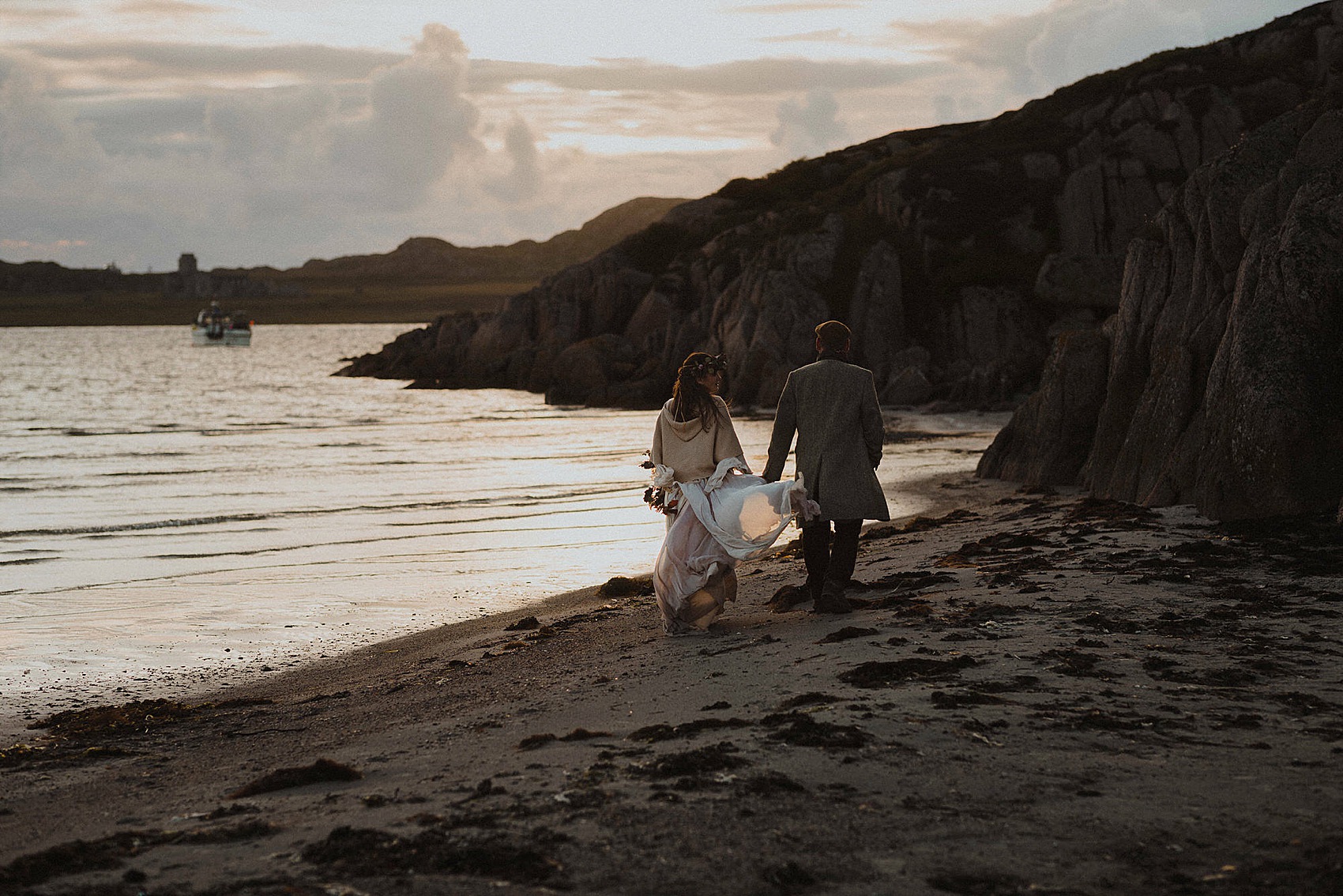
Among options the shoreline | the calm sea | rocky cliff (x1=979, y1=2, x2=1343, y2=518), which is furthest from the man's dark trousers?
rocky cliff (x1=979, y1=2, x2=1343, y2=518)

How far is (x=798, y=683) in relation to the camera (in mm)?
7184

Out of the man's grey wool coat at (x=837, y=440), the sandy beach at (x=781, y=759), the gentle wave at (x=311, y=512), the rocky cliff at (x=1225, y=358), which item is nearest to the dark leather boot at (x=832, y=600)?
the sandy beach at (x=781, y=759)

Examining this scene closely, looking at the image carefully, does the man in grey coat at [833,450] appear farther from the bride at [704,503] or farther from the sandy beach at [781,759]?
the sandy beach at [781,759]

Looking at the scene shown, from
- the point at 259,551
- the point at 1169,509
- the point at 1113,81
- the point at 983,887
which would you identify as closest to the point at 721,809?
the point at 983,887

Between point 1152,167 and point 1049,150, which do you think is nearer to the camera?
point 1152,167

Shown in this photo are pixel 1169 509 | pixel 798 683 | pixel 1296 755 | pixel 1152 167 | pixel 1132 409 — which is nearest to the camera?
pixel 1296 755

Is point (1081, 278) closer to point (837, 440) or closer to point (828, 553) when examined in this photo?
point (828, 553)

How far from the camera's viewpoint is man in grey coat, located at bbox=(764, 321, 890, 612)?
9164 millimetres

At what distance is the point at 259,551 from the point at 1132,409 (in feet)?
39.9

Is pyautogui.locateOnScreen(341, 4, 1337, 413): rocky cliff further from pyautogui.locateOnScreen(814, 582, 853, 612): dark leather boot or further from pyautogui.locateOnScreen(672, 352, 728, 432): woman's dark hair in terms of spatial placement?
pyautogui.locateOnScreen(672, 352, 728, 432): woman's dark hair

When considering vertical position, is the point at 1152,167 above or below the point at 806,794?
above

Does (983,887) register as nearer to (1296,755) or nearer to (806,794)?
(806,794)

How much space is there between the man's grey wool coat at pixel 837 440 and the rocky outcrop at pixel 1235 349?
15.9ft

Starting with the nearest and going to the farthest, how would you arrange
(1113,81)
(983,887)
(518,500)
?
(983,887) < (518,500) < (1113,81)
